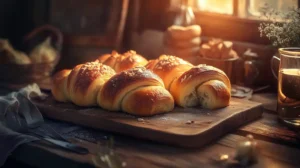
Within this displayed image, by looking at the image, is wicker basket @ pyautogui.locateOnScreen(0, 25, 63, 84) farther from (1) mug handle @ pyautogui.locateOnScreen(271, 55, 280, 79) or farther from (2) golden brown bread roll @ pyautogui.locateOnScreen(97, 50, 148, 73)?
(1) mug handle @ pyautogui.locateOnScreen(271, 55, 280, 79)

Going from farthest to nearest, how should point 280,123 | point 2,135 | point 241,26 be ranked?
point 241,26 < point 280,123 < point 2,135

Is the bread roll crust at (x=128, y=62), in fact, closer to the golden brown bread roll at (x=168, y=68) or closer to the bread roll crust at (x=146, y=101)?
the golden brown bread roll at (x=168, y=68)

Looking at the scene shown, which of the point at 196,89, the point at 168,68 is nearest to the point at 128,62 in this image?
the point at 168,68

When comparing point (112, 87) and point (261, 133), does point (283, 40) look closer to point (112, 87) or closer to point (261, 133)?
point (261, 133)

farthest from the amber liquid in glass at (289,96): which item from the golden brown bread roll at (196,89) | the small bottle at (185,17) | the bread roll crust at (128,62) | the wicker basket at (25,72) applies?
the wicker basket at (25,72)

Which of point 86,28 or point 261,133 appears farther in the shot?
point 86,28

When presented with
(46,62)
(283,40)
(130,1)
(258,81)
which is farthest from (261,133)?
(130,1)

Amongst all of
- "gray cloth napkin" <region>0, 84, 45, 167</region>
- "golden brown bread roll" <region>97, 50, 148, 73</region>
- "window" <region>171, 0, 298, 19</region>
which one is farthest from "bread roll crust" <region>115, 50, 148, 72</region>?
"window" <region>171, 0, 298, 19</region>
